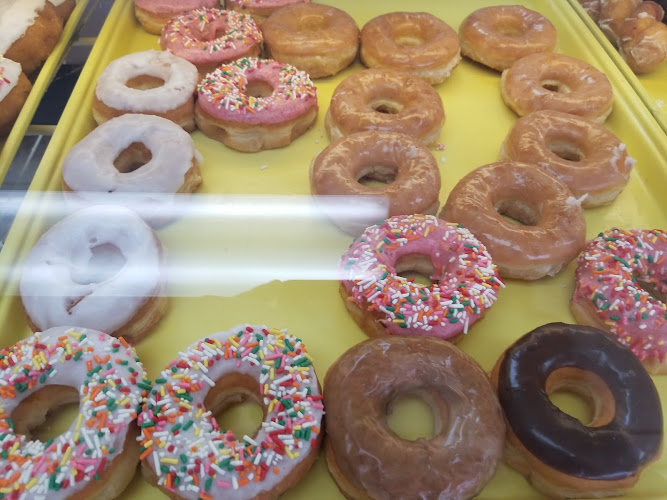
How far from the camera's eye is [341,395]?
5.11ft

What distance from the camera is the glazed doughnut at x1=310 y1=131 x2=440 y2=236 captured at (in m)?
Answer: 2.15

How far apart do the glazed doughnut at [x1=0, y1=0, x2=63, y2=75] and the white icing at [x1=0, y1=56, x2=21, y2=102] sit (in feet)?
0.44

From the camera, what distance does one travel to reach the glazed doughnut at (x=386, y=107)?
8.02 feet

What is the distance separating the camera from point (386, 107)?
107 inches

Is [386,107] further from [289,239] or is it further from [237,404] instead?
[237,404]

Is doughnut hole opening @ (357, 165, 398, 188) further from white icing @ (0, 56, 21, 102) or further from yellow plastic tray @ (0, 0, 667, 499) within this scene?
white icing @ (0, 56, 21, 102)

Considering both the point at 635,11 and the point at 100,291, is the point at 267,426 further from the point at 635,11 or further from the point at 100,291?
the point at 635,11

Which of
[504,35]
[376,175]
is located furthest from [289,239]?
[504,35]

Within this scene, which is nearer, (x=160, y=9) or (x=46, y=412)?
(x=46, y=412)

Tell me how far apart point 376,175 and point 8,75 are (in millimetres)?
1704

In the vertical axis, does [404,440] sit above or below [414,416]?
above

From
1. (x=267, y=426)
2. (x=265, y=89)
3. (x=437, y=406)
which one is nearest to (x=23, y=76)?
(x=265, y=89)

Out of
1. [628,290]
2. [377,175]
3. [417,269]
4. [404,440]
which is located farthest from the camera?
[377,175]

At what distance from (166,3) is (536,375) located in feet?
8.83
